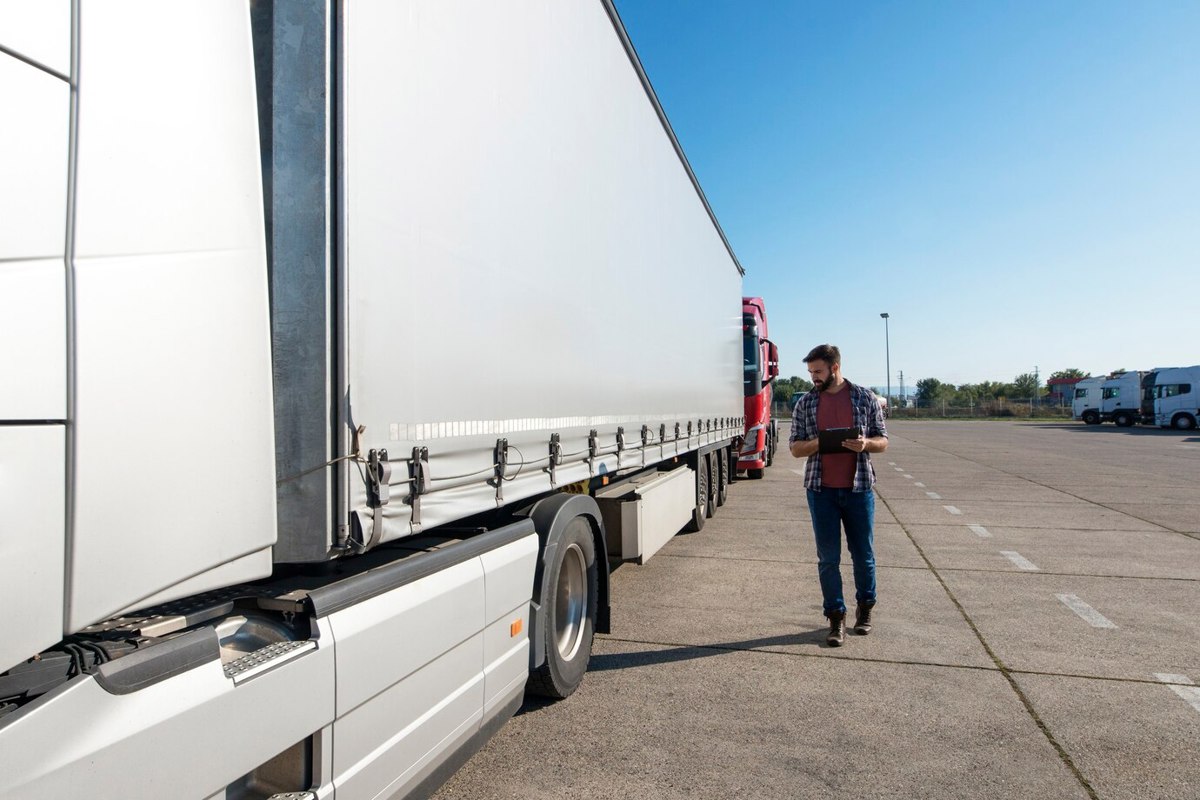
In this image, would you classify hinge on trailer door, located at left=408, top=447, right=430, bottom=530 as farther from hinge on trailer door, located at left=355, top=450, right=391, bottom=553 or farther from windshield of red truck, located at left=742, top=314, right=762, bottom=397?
windshield of red truck, located at left=742, top=314, right=762, bottom=397

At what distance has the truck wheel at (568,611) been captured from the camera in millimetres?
3859

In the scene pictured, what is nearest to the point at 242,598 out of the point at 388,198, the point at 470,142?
the point at 388,198

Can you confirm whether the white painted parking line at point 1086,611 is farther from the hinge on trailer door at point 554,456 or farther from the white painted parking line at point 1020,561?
the hinge on trailer door at point 554,456

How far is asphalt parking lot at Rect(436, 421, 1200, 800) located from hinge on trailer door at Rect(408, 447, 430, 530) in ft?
4.47

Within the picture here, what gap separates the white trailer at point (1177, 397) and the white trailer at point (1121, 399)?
121 inches

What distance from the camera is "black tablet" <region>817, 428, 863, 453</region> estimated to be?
505 centimetres

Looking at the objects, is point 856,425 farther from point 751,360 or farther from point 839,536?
point 751,360

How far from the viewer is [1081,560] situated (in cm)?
775

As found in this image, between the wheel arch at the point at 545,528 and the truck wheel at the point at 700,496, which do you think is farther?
the truck wheel at the point at 700,496

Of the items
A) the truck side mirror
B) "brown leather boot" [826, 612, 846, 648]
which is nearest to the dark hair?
"brown leather boot" [826, 612, 846, 648]

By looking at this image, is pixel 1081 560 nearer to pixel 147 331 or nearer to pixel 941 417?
pixel 147 331

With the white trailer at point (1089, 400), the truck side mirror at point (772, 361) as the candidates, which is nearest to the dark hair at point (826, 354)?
the truck side mirror at point (772, 361)

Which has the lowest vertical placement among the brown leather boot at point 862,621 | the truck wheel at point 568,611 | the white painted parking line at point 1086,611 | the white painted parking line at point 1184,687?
the white painted parking line at point 1184,687

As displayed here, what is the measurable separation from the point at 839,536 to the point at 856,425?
718 mm
